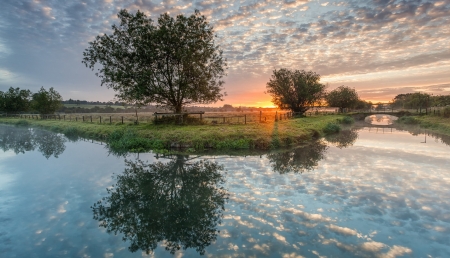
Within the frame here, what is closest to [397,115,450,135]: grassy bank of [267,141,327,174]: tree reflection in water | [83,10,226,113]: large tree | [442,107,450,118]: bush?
[442,107,450,118]: bush

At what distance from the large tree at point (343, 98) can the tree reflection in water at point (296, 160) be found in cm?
6820

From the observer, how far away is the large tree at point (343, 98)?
82500 mm

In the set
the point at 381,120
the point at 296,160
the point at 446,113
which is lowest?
the point at 296,160

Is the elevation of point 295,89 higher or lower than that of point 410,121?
higher

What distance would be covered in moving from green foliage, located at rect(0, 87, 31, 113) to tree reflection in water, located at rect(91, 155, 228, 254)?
99.9 m

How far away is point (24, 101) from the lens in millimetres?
87875

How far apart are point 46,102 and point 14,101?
28237 mm

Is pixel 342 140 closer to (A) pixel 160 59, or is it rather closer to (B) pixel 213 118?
(B) pixel 213 118

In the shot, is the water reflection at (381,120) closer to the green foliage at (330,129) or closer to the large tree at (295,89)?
the large tree at (295,89)

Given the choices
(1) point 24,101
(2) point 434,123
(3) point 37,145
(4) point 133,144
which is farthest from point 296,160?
(1) point 24,101

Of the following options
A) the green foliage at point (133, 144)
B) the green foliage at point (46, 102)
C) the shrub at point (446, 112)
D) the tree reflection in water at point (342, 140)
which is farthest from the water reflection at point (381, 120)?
the green foliage at point (46, 102)

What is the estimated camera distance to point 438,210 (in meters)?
8.61

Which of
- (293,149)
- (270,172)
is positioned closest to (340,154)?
(293,149)

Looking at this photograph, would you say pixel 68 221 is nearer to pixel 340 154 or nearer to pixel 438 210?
pixel 438 210
